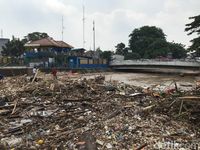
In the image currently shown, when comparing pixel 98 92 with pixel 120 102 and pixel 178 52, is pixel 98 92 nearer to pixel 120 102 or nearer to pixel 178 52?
pixel 120 102

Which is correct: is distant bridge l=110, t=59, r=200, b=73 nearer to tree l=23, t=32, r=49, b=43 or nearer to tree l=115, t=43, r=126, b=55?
tree l=115, t=43, r=126, b=55

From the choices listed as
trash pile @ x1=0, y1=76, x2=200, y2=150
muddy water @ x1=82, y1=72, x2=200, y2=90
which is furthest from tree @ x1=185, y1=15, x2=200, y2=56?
trash pile @ x1=0, y1=76, x2=200, y2=150

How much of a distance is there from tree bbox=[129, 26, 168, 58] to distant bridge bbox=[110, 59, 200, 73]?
12.6 meters

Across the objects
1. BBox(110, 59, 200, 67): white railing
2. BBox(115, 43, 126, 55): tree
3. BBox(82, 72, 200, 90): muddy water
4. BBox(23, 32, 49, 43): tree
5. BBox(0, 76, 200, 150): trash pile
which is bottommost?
BBox(82, 72, 200, 90): muddy water

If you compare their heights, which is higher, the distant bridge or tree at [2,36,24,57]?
tree at [2,36,24,57]

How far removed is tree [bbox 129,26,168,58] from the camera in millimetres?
65875

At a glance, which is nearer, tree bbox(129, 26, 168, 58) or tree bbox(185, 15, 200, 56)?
tree bbox(185, 15, 200, 56)

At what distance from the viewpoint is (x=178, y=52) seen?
68.4 meters

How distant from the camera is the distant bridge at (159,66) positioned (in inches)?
1684

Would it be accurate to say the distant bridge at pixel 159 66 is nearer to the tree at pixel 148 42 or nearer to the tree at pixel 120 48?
the tree at pixel 148 42

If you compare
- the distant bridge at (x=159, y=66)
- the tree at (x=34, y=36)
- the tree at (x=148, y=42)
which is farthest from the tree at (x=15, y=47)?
the tree at (x=148, y=42)

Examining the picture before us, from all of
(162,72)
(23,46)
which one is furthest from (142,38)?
(23,46)

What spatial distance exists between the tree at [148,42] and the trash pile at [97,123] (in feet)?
172

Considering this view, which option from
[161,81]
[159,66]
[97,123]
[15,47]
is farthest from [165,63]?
[97,123]
